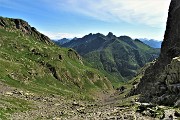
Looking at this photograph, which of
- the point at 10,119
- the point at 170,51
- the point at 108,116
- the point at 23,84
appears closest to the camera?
the point at 108,116

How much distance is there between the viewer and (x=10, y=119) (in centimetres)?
7019

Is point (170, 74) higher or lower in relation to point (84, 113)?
higher

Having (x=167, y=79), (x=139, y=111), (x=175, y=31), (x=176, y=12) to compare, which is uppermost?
(x=176, y=12)

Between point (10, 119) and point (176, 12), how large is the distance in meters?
78.3

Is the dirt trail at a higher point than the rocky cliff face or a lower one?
lower

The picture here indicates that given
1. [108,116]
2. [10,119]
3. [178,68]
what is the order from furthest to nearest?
1. [10,119]
2. [178,68]
3. [108,116]

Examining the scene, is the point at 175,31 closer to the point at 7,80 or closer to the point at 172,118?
the point at 172,118

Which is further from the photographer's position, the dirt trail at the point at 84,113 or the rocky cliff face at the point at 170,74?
→ the rocky cliff face at the point at 170,74

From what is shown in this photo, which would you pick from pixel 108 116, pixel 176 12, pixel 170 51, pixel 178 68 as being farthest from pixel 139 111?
pixel 176 12

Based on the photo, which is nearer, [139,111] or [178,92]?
[139,111]

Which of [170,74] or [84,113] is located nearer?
[84,113]

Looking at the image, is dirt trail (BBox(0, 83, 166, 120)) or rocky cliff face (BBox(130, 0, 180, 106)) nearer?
dirt trail (BBox(0, 83, 166, 120))

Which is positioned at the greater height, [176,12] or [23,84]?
[176,12]

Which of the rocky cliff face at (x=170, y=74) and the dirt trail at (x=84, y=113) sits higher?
the rocky cliff face at (x=170, y=74)
